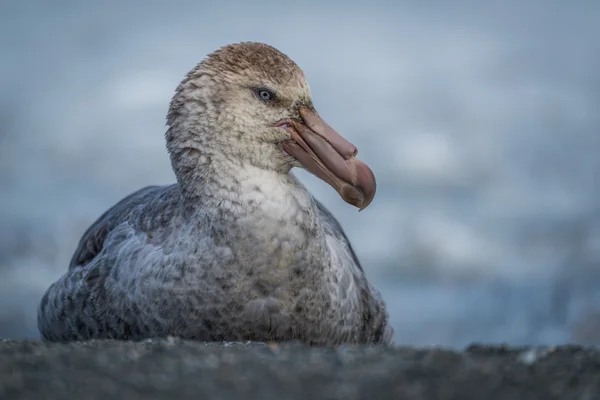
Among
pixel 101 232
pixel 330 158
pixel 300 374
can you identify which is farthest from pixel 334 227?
pixel 300 374

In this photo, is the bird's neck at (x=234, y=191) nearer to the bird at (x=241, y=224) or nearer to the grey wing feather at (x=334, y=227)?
the bird at (x=241, y=224)

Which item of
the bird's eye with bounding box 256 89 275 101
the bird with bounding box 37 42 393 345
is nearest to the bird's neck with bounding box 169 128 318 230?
the bird with bounding box 37 42 393 345

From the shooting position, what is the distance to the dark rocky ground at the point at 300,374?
3.08 m

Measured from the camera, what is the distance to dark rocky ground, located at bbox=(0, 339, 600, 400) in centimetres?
308

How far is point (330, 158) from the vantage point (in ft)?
17.7

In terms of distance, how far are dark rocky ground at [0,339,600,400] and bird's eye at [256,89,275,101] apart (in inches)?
80.8

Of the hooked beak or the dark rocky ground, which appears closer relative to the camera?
the dark rocky ground

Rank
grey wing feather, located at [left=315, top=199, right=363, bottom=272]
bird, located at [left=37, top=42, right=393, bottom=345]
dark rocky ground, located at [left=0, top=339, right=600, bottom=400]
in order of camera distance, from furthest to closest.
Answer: grey wing feather, located at [left=315, top=199, right=363, bottom=272] → bird, located at [left=37, top=42, right=393, bottom=345] → dark rocky ground, located at [left=0, top=339, right=600, bottom=400]

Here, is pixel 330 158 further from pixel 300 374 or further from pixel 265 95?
pixel 300 374

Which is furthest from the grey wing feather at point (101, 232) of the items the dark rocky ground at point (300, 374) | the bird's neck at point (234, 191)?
the dark rocky ground at point (300, 374)

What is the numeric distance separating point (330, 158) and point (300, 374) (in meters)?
2.30

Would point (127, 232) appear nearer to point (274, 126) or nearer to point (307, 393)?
point (274, 126)

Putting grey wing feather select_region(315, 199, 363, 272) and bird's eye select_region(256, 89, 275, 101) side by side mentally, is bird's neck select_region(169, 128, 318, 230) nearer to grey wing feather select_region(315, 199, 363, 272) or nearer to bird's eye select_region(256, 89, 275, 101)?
bird's eye select_region(256, 89, 275, 101)

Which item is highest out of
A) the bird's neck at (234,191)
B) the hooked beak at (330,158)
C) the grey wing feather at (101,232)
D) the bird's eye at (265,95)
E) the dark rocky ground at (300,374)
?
the bird's eye at (265,95)
